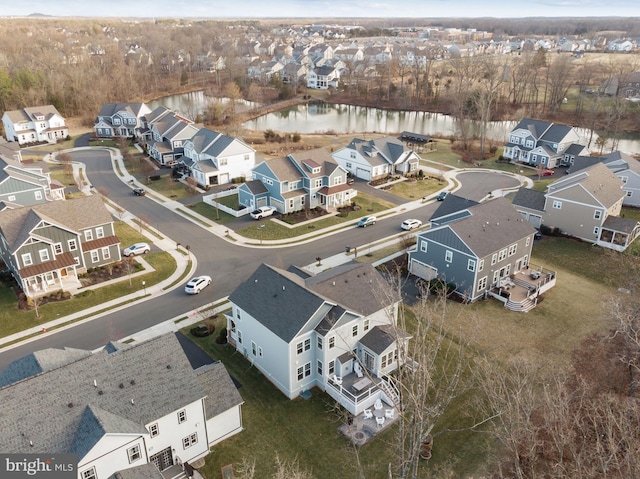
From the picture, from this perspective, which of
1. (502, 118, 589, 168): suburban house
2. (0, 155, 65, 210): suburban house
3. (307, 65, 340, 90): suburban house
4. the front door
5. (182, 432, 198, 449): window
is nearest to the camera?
the front door

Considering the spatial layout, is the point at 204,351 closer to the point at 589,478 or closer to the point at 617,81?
the point at 589,478

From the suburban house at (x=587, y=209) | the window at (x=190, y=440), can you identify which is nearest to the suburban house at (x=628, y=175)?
the suburban house at (x=587, y=209)

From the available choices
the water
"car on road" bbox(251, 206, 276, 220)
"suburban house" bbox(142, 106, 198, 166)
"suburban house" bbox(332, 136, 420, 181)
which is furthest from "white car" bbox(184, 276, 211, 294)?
the water

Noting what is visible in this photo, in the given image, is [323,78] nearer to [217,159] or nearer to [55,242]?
[217,159]

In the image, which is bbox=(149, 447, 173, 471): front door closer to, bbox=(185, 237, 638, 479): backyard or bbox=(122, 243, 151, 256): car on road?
bbox=(185, 237, 638, 479): backyard

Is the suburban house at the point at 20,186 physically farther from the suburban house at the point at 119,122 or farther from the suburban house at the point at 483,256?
the suburban house at the point at 483,256

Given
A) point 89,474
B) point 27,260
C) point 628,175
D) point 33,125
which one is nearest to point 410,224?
point 628,175

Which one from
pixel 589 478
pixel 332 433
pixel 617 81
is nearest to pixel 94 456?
pixel 332 433
